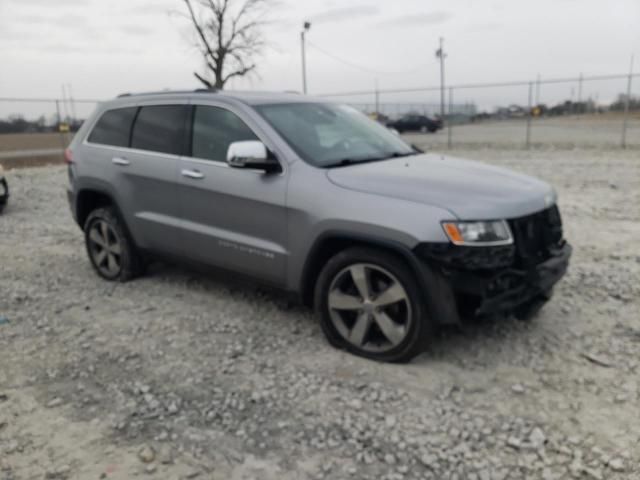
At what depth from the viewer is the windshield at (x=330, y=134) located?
13.0 feet

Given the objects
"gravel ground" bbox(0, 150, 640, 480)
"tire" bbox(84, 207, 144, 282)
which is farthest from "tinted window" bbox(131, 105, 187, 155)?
"gravel ground" bbox(0, 150, 640, 480)

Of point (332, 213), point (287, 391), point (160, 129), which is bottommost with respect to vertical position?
point (287, 391)

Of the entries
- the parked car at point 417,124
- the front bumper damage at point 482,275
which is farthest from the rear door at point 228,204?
the parked car at point 417,124

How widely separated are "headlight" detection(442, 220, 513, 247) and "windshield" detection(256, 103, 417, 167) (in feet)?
3.40

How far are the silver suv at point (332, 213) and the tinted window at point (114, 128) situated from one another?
0.02 metres

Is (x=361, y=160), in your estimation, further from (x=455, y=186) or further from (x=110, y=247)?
(x=110, y=247)

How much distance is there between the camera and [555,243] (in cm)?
374

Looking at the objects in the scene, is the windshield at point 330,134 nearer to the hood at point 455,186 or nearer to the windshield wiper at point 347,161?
the windshield wiper at point 347,161

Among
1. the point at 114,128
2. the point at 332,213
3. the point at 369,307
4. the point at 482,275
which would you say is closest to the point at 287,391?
the point at 369,307

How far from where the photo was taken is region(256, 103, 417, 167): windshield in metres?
3.96

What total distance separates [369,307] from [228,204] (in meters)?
1.32

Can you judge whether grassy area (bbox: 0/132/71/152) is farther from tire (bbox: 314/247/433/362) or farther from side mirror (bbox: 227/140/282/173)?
tire (bbox: 314/247/433/362)

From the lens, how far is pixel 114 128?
5164 millimetres

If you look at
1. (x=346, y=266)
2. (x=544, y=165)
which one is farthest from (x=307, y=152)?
(x=544, y=165)
